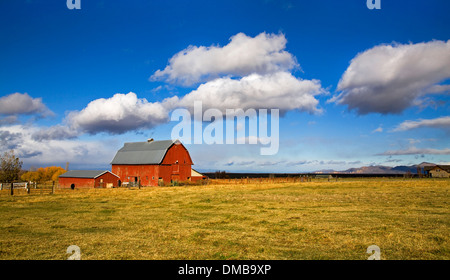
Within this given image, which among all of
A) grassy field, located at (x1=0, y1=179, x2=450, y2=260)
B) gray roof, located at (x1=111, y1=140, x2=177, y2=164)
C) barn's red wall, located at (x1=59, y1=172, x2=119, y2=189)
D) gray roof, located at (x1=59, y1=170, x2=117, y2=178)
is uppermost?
gray roof, located at (x1=111, y1=140, x2=177, y2=164)

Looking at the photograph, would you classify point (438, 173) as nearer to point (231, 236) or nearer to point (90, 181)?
point (90, 181)

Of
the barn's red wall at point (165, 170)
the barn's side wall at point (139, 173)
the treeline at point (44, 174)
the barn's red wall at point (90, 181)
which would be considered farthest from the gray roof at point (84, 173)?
the treeline at point (44, 174)

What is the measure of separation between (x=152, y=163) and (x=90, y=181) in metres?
12.4

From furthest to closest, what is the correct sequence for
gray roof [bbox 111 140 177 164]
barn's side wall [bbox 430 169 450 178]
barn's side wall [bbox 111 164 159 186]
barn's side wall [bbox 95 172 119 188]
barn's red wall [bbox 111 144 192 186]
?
1. barn's side wall [bbox 430 169 450 178]
2. gray roof [bbox 111 140 177 164]
3. barn's red wall [bbox 111 144 192 186]
4. barn's side wall [bbox 111 164 159 186]
5. barn's side wall [bbox 95 172 119 188]

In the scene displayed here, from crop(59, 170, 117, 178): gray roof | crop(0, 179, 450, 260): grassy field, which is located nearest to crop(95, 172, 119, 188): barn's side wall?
crop(59, 170, 117, 178): gray roof

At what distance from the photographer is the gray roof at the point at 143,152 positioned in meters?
64.3

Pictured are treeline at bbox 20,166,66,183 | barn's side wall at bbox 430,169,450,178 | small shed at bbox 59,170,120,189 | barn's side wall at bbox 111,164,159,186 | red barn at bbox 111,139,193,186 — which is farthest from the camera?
barn's side wall at bbox 430,169,450,178

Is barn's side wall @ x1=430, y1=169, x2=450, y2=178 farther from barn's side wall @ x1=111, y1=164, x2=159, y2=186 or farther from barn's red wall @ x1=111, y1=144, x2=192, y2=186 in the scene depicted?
barn's side wall @ x1=111, y1=164, x2=159, y2=186

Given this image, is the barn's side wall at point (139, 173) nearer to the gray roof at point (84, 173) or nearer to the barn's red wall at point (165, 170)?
the barn's red wall at point (165, 170)

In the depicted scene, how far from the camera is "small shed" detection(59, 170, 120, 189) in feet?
190

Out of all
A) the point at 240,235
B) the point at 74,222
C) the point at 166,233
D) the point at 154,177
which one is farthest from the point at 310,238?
the point at 154,177

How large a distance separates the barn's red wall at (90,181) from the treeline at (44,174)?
2343 centimetres
